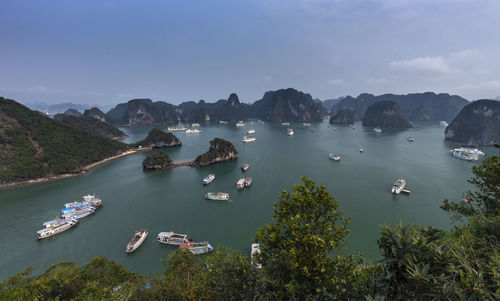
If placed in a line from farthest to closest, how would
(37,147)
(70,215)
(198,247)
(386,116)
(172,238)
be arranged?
(386,116), (37,147), (70,215), (172,238), (198,247)

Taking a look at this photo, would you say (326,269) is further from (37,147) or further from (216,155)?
(37,147)

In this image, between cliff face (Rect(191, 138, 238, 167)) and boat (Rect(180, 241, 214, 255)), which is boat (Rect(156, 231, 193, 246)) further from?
cliff face (Rect(191, 138, 238, 167))

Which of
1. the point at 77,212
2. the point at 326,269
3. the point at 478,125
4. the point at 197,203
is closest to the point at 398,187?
the point at 326,269

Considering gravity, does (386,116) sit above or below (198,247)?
above

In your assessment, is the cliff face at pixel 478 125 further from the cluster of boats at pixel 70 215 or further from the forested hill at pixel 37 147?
the forested hill at pixel 37 147

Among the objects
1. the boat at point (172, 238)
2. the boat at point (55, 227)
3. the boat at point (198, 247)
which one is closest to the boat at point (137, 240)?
the boat at point (172, 238)

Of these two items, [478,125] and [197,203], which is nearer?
[197,203]
